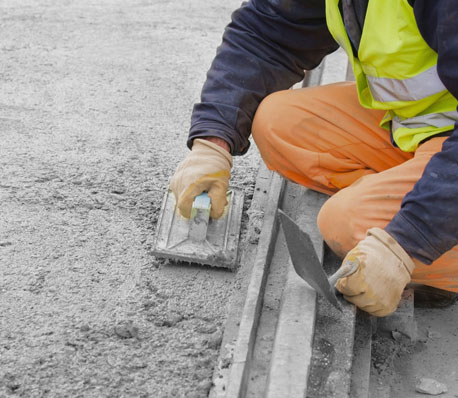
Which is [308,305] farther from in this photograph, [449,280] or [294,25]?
[294,25]

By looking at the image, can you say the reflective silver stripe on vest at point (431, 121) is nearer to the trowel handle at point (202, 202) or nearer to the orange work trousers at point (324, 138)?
the orange work trousers at point (324, 138)

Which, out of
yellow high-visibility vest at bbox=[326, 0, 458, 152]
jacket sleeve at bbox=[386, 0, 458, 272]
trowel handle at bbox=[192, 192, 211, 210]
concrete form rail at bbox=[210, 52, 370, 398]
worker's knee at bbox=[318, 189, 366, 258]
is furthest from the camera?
trowel handle at bbox=[192, 192, 211, 210]

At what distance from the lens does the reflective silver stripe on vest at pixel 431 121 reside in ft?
8.22

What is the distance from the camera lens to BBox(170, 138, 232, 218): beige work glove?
275 cm

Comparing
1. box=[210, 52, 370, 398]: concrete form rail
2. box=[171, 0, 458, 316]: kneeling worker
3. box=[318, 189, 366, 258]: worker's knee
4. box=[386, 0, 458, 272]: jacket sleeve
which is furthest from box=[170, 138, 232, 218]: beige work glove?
box=[386, 0, 458, 272]: jacket sleeve

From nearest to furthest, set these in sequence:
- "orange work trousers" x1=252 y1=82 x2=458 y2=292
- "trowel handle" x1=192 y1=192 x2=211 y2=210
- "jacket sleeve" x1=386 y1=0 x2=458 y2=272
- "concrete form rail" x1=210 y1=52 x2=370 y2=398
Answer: "concrete form rail" x1=210 y1=52 x2=370 y2=398, "jacket sleeve" x1=386 y1=0 x2=458 y2=272, "trowel handle" x1=192 y1=192 x2=211 y2=210, "orange work trousers" x1=252 y1=82 x2=458 y2=292

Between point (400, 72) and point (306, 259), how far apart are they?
0.67 m

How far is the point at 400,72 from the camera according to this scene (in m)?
2.46

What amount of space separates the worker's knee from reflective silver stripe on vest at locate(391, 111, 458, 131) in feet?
1.02

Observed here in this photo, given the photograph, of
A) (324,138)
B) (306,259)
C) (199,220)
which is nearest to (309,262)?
(306,259)

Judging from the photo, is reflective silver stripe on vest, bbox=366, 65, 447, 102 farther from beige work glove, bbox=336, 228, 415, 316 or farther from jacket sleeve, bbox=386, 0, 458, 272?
Answer: beige work glove, bbox=336, 228, 415, 316

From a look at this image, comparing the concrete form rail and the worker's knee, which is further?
the worker's knee

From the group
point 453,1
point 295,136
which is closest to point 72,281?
point 295,136

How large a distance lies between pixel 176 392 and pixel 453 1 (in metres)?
1.31
